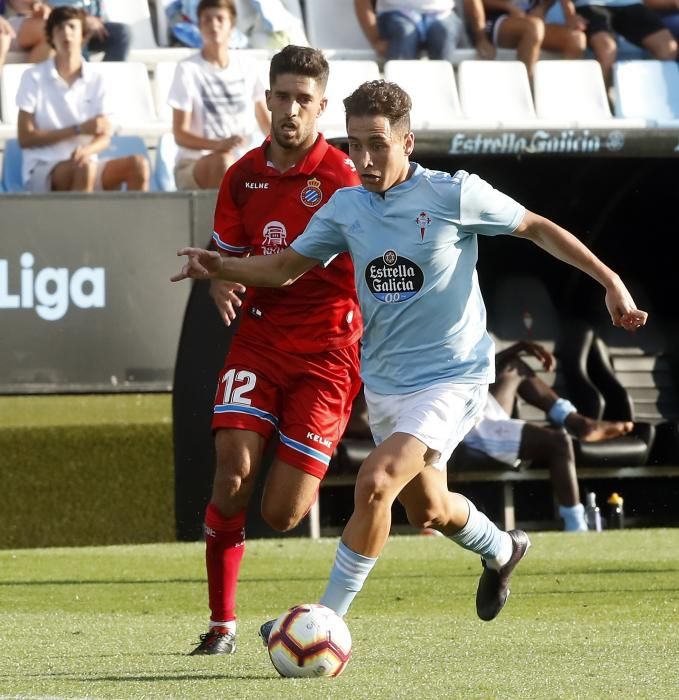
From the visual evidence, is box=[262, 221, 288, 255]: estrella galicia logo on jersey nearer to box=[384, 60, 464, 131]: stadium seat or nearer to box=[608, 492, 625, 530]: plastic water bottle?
box=[608, 492, 625, 530]: plastic water bottle

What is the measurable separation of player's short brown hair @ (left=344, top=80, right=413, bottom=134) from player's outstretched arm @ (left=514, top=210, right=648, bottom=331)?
22.8 inches

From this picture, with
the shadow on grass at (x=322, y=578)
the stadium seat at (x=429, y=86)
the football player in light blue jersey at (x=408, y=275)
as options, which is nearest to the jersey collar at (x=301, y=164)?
the football player in light blue jersey at (x=408, y=275)

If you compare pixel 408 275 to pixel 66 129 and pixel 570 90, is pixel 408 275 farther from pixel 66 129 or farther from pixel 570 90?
pixel 570 90

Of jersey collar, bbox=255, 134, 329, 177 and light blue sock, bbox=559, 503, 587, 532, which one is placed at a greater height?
jersey collar, bbox=255, 134, 329, 177

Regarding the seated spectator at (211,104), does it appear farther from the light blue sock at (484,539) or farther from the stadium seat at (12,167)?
the light blue sock at (484,539)

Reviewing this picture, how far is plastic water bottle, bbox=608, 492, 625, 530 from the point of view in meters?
13.0

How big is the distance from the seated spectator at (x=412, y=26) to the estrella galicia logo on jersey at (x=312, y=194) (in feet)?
27.2

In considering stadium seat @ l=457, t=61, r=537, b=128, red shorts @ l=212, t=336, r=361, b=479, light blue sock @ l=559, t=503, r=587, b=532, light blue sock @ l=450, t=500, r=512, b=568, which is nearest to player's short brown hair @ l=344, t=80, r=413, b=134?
red shorts @ l=212, t=336, r=361, b=479

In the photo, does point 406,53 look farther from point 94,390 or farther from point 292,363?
point 292,363

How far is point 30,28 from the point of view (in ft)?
44.1

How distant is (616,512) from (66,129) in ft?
17.8

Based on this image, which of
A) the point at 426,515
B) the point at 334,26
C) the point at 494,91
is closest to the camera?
the point at 426,515

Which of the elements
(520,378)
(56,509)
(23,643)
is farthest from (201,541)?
(23,643)

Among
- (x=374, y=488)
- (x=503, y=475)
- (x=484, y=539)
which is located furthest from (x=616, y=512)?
(x=374, y=488)
